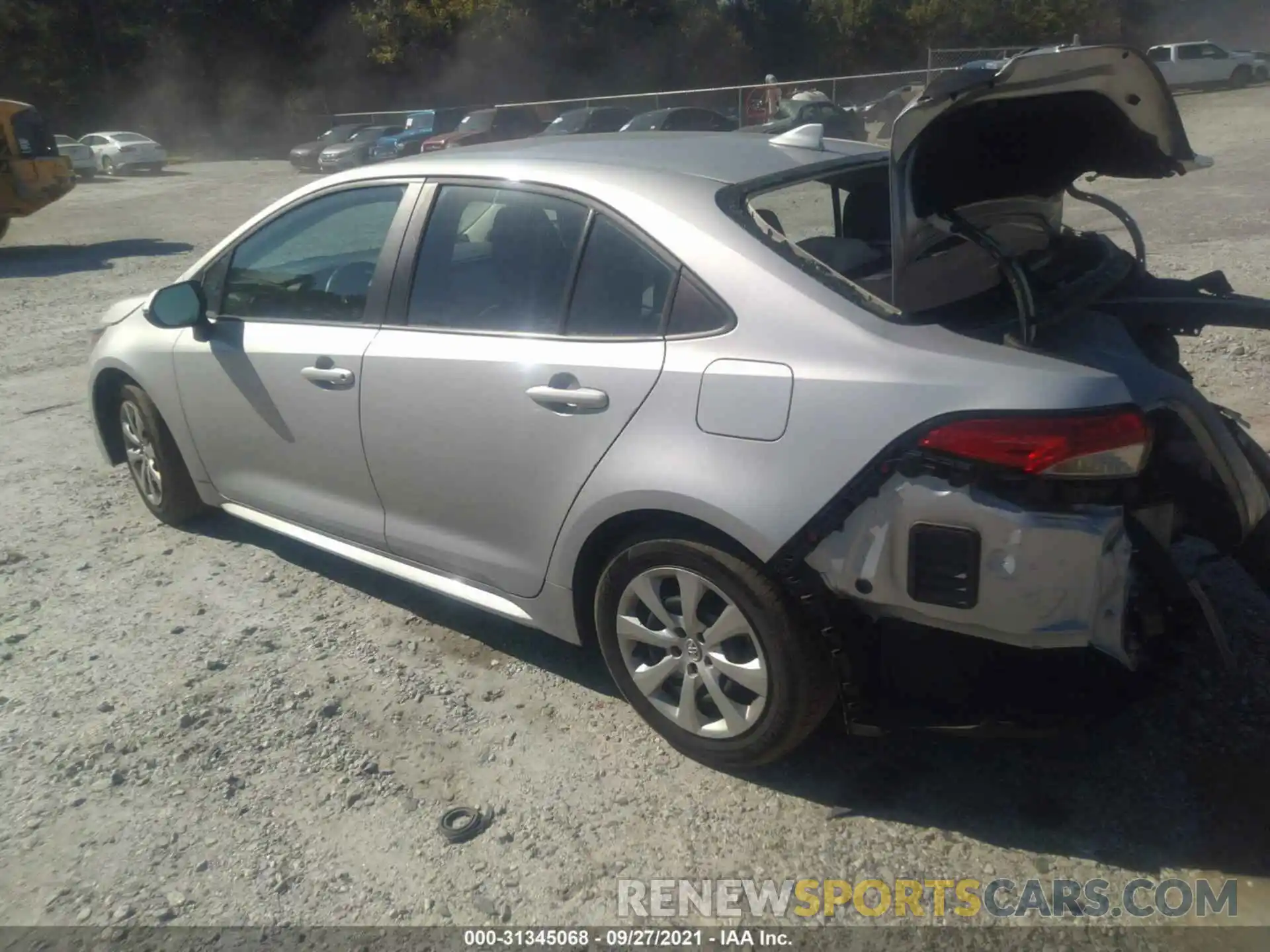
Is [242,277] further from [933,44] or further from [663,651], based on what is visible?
[933,44]

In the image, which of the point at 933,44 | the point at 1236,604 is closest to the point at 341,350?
the point at 1236,604

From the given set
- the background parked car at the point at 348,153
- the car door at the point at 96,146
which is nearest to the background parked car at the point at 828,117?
the background parked car at the point at 348,153

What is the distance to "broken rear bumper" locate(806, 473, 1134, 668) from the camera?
2461 millimetres

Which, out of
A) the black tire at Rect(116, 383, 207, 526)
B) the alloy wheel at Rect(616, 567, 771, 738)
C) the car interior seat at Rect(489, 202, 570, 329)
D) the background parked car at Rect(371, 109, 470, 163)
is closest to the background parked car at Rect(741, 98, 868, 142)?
the background parked car at Rect(371, 109, 470, 163)

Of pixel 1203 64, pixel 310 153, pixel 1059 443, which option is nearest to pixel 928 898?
pixel 1059 443

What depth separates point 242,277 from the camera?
4359 mm

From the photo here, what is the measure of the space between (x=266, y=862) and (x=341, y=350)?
1710mm

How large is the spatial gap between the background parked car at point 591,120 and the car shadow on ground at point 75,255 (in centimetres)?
1092

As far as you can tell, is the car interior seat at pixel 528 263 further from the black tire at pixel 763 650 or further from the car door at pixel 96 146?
the car door at pixel 96 146

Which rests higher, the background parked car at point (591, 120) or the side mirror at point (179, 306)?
the side mirror at point (179, 306)

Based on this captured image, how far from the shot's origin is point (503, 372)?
10.7 ft

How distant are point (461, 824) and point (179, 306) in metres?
2.42

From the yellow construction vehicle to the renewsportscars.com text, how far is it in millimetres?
18075

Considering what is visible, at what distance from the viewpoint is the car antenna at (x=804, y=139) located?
367 centimetres
